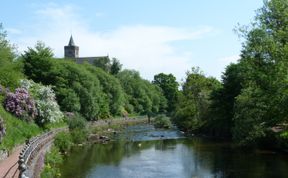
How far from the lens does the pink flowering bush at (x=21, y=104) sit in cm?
4253

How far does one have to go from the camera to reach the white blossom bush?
4866 centimetres

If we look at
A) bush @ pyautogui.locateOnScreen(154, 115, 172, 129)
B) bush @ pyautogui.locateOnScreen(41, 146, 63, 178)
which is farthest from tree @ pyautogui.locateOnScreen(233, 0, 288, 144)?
bush @ pyautogui.locateOnScreen(154, 115, 172, 129)

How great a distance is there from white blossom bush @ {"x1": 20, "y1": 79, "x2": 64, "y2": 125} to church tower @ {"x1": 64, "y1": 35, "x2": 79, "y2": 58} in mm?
118836

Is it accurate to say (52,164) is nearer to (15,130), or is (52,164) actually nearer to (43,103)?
(15,130)

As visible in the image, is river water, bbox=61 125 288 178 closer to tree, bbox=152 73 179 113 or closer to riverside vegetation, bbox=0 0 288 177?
riverside vegetation, bbox=0 0 288 177

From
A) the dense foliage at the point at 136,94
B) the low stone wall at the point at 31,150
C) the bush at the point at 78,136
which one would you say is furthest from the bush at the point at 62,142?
the dense foliage at the point at 136,94

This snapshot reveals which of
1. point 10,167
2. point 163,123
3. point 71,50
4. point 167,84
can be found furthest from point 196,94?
point 71,50

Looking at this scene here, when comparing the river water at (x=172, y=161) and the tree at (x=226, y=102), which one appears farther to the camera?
the tree at (x=226, y=102)

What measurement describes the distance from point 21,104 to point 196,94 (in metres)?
45.6

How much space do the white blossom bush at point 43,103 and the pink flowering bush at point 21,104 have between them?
1484 mm

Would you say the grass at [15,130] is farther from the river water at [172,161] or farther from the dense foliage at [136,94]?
the dense foliage at [136,94]

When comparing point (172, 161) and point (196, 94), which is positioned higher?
point (196, 94)

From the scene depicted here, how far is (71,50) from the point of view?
170875 millimetres

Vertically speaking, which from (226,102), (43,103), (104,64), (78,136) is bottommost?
(78,136)
